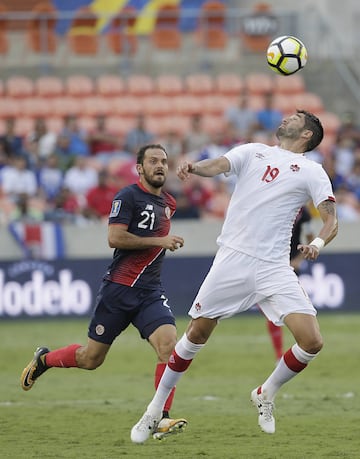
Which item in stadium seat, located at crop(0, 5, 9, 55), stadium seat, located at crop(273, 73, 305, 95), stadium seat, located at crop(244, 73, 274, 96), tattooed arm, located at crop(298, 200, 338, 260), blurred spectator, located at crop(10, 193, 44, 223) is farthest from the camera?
stadium seat, located at crop(0, 5, 9, 55)

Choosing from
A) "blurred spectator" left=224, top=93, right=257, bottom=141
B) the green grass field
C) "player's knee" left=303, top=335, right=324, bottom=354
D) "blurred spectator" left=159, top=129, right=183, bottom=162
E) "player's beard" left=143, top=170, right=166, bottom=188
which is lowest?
the green grass field

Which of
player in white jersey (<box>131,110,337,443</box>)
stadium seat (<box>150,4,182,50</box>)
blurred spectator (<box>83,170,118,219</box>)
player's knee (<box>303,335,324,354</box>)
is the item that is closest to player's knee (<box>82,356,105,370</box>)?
player in white jersey (<box>131,110,337,443</box>)

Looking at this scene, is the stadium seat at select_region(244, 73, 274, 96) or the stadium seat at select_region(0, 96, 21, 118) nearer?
the stadium seat at select_region(0, 96, 21, 118)

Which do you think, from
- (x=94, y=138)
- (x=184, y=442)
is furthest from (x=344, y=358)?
(x=94, y=138)

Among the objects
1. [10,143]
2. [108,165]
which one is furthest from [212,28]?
[10,143]

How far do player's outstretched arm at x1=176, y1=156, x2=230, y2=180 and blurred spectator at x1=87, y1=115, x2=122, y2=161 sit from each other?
1329cm

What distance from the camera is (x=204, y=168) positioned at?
840 centimetres

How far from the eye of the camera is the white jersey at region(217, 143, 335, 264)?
8.69 m

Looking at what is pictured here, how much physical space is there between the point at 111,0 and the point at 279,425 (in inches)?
809

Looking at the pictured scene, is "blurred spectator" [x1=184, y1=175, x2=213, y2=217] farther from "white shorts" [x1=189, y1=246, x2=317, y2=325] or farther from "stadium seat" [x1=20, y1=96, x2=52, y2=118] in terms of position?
"white shorts" [x1=189, y1=246, x2=317, y2=325]

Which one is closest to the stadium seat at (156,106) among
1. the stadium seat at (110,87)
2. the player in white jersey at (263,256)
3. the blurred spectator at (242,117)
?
the stadium seat at (110,87)

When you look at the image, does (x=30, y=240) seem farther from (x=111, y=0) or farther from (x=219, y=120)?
(x=111, y=0)

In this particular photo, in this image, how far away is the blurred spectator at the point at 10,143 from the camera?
20.7 meters

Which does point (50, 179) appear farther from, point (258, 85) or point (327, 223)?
point (327, 223)
